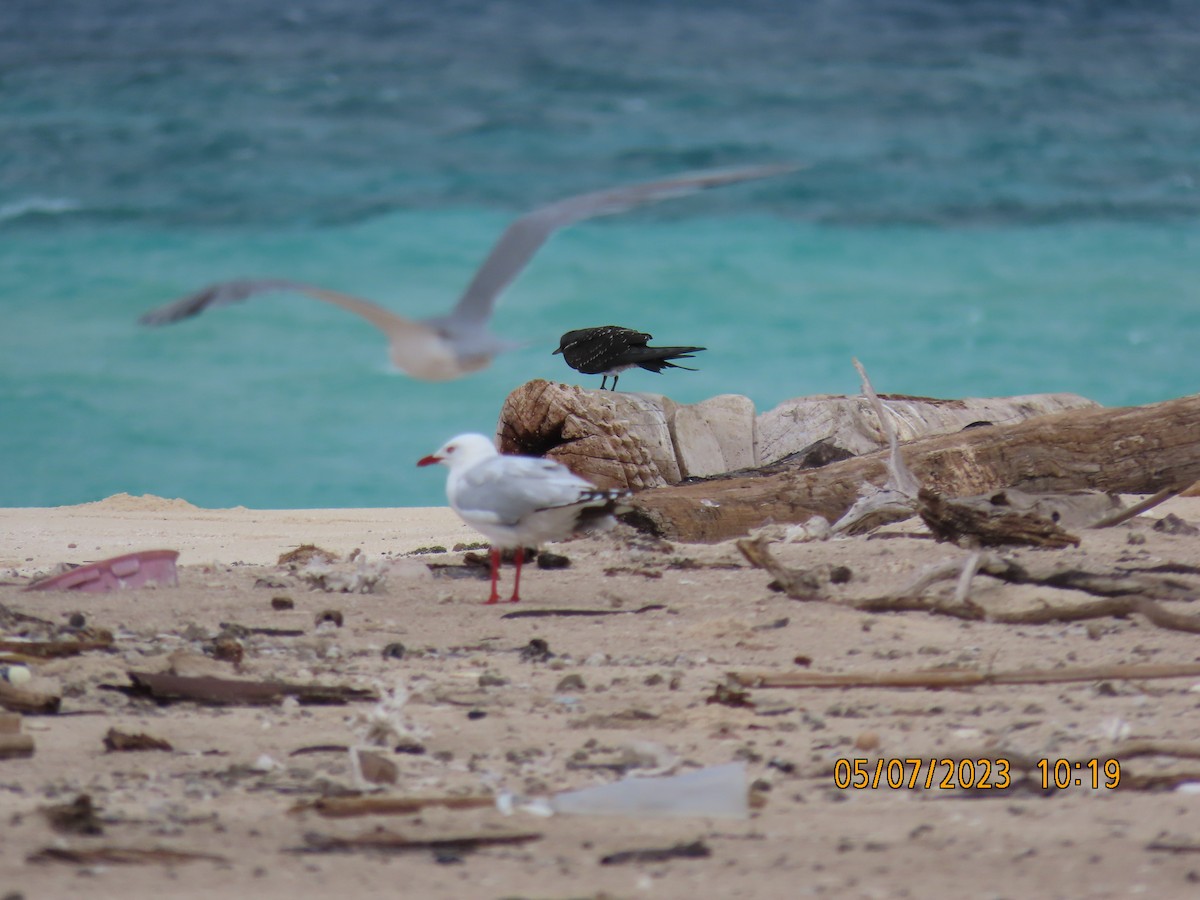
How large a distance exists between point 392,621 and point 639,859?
2229 millimetres

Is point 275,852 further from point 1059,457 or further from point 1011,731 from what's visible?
point 1059,457

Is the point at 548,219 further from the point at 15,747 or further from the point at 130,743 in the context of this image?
the point at 15,747

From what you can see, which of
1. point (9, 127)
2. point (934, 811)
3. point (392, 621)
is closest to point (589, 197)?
point (392, 621)

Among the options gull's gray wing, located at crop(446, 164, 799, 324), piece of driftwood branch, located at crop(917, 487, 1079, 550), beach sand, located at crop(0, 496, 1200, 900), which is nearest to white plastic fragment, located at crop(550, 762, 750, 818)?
beach sand, located at crop(0, 496, 1200, 900)

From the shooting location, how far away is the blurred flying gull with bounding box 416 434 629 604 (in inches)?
172

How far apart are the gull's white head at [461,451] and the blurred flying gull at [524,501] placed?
0.15 feet

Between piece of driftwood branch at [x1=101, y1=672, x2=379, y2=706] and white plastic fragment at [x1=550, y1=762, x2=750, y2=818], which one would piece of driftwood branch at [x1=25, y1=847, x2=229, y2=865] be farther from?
piece of driftwood branch at [x1=101, y1=672, x2=379, y2=706]

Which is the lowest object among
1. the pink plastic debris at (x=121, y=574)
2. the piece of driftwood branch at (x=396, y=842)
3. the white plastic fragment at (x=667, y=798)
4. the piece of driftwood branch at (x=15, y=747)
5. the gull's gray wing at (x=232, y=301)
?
the pink plastic debris at (x=121, y=574)

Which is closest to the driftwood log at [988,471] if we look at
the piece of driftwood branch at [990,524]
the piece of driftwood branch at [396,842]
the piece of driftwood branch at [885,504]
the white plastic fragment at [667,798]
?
the piece of driftwood branch at [885,504]

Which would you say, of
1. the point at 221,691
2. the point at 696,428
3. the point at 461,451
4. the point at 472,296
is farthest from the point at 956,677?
the point at 696,428

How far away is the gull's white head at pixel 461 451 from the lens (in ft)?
15.4

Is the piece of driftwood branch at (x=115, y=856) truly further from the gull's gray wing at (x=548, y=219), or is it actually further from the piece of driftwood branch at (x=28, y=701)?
the gull's gray wing at (x=548, y=219)

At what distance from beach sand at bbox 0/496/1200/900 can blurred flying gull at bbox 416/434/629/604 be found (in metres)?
0.27

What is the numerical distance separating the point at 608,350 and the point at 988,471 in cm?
211
